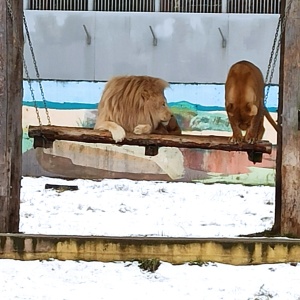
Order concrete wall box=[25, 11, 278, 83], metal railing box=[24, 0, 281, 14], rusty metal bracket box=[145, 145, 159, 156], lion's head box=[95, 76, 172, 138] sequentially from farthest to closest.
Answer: metal railing box=[24, 0, 281, 14]
concrete wall box=[25, 11, 278, 83]
lion's head box=[95, 76, 172, 138]
rusty metal bracket box=[145, 145, 159, 156]

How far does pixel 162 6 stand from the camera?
1716cm

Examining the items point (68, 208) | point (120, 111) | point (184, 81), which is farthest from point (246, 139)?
point (184, 81)

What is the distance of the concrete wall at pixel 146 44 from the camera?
55.2 feet

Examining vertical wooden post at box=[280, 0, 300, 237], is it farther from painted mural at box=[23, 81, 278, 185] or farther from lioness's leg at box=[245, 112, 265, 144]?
painted mural at box=[23, 81, 278, 185]

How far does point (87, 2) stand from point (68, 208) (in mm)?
7121

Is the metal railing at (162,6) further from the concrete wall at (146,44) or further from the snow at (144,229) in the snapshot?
the snow at (144,229)

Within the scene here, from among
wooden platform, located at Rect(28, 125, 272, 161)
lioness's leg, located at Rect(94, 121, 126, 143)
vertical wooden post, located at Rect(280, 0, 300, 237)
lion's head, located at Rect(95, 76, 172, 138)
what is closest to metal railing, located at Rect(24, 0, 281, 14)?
lion's head, located at Rect(95, 76, 172, 138)

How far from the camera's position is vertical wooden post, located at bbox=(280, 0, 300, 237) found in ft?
20.2

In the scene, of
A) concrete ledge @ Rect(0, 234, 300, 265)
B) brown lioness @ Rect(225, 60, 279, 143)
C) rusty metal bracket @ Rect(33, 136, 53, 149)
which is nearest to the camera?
concrete ledge @ Rect(0, 234, 300, 265)

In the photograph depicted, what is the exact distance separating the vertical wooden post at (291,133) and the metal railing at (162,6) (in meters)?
11.0

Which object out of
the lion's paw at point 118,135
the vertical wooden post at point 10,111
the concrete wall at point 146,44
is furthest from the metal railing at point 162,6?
the vertical wooden post at point 10,111

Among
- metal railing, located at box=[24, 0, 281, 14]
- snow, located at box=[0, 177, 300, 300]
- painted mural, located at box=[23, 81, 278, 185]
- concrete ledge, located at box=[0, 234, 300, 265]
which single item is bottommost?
snow, located at box=[0, 177, 300, 300]

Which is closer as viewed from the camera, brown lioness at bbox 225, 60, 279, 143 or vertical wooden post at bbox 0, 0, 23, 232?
vertical wooden post at bbox 0, 0, 23, 232

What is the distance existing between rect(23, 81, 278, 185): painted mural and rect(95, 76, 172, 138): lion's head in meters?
8.42
